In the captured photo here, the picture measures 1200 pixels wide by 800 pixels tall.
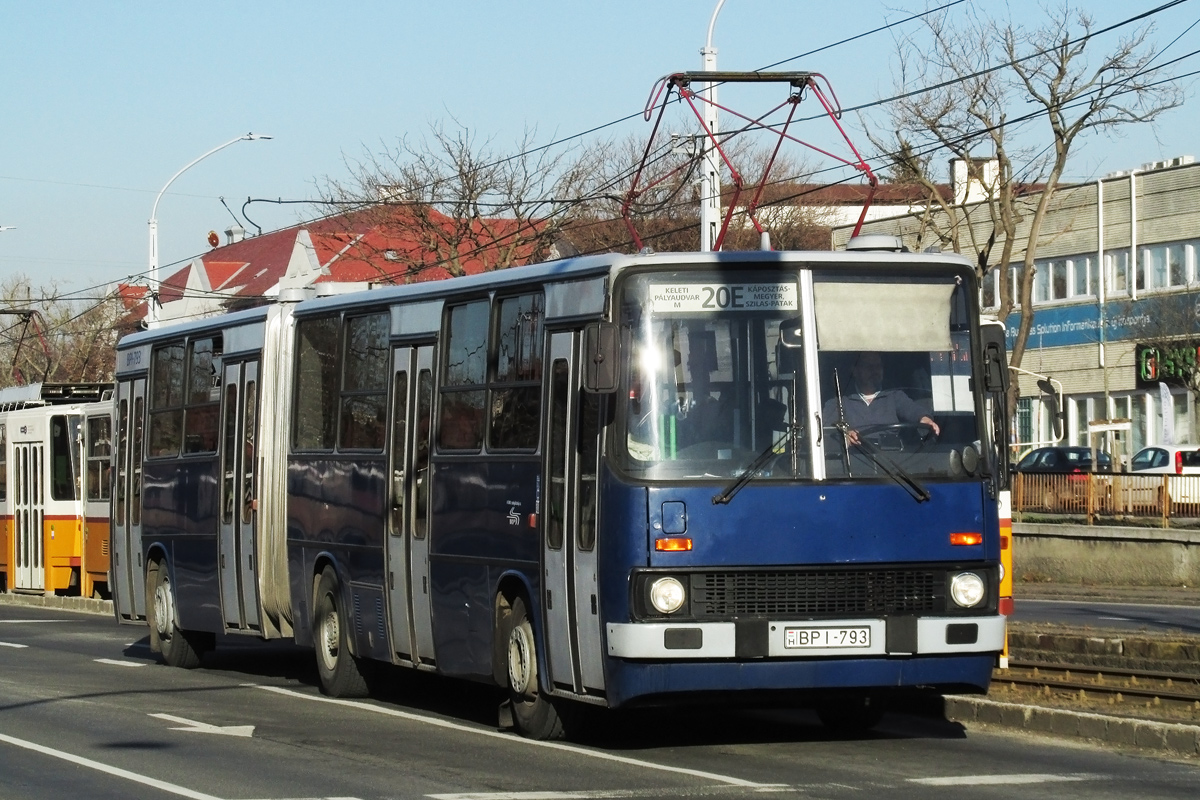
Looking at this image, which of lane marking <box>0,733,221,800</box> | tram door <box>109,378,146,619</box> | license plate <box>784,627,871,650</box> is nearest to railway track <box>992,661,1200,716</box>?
license plate <box>784,627,871,650</box>

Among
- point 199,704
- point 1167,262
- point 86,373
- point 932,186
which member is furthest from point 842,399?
point 86,373

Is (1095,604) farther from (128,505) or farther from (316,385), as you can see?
(316,385)

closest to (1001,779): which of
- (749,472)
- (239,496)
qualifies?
(749,472)

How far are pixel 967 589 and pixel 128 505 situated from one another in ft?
35.8

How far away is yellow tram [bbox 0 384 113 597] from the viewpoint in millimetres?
30625

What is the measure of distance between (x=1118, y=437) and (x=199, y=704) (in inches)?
1839

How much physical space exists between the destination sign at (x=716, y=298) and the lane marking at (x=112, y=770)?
3.61 m

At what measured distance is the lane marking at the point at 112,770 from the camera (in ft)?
33.3

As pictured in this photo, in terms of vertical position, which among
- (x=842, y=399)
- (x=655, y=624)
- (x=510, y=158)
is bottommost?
(x=655, y=624)

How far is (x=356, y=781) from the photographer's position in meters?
10.6

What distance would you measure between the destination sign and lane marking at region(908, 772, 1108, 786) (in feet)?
8.97

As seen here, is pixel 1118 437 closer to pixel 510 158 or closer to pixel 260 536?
pixel 510 158

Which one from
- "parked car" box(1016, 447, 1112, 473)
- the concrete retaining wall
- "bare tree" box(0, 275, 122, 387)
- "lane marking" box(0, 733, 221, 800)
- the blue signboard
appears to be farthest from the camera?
"bare tree" box(0, 275, 122, 387)

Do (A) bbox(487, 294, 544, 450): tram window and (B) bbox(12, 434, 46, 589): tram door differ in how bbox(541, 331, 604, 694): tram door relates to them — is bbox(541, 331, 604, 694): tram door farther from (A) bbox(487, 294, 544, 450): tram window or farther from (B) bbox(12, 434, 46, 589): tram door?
(B) bbox(12, 434, 46, 589): tram door
